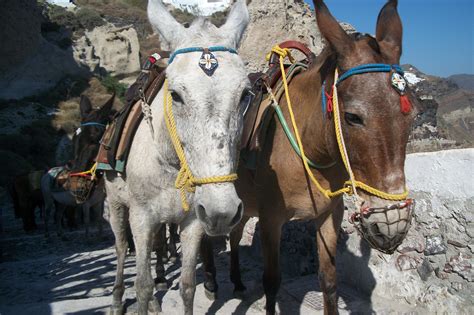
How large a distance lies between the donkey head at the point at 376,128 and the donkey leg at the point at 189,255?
4.52 feet

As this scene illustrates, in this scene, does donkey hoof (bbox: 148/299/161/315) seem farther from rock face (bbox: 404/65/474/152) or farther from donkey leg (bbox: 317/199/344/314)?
rock face (bbox: 404/65/474/152)

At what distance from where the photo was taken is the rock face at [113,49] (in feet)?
125

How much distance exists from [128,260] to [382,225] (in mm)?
5401

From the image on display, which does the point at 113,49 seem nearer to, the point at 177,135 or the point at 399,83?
the point at 177,135

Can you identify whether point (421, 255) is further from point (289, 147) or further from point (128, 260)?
point (128, 260)

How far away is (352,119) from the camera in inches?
80.9

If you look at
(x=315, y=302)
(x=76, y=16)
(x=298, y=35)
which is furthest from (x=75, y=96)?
(x=315, y=302)

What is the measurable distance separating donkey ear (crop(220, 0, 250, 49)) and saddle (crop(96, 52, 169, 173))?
2.13 feet

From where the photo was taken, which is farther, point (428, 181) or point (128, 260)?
point (128, 260)

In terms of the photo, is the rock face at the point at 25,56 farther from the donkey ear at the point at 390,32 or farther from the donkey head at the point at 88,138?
the donkey ear at the point at 390,32

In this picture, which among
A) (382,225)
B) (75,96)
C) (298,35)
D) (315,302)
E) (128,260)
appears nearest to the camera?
(382,225)

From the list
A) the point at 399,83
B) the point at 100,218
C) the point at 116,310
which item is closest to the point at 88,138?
the point at 116,310

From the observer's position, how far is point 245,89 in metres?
2.10

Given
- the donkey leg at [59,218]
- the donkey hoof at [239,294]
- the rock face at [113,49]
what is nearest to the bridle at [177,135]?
the donkey hoof at [239,294]
